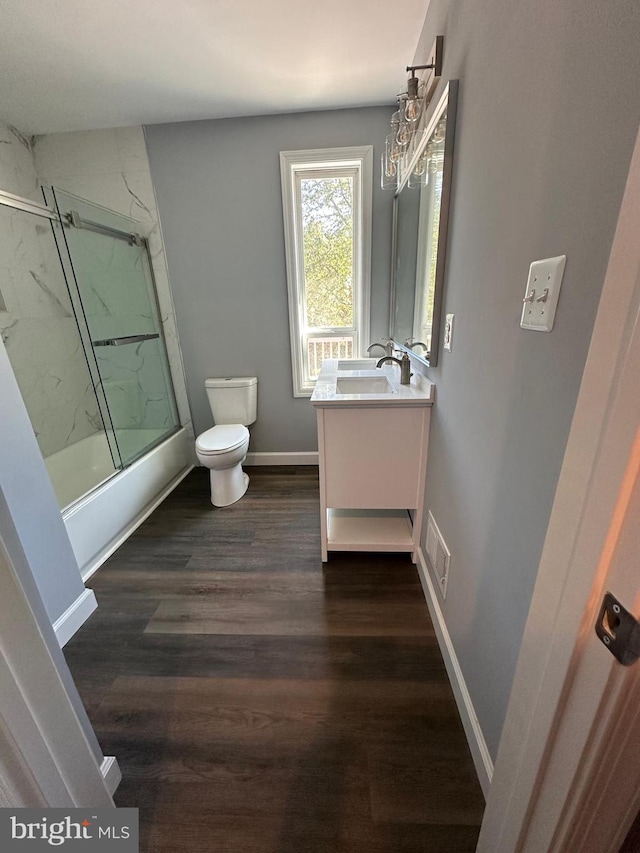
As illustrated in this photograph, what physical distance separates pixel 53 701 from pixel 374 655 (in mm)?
1051

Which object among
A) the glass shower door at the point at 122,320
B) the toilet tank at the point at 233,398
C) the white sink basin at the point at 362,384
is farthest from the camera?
the toilet tank at the point at 233,398

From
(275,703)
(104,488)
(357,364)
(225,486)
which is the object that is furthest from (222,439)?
(275,703)

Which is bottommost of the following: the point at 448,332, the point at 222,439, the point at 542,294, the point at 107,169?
the point at 222,439

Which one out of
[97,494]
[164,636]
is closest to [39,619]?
[164,636]

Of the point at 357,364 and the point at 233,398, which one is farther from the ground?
the point at 357,364

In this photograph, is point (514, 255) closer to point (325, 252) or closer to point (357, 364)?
point (357, 364)

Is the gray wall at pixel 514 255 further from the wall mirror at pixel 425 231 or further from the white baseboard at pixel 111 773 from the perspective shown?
the white baseboard at pixel 111 773

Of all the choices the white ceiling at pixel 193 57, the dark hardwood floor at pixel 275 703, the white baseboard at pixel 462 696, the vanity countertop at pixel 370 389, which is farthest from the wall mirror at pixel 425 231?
the dark hardwood floor at pixel 275 703

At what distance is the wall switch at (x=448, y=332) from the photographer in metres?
1.20

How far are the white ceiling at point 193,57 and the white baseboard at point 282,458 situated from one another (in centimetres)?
242

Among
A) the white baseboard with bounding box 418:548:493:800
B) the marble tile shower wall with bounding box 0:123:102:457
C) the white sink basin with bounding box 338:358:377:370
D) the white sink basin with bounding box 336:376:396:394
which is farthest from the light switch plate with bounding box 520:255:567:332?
the marble tile shower wall with bounding box 0:123:102:457

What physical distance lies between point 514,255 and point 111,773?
176 centimetres

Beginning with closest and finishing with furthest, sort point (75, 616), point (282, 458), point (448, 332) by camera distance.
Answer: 1. point (448, 332)
2. point (75, 616)
3. point (282, 458)

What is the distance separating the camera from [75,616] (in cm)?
143
